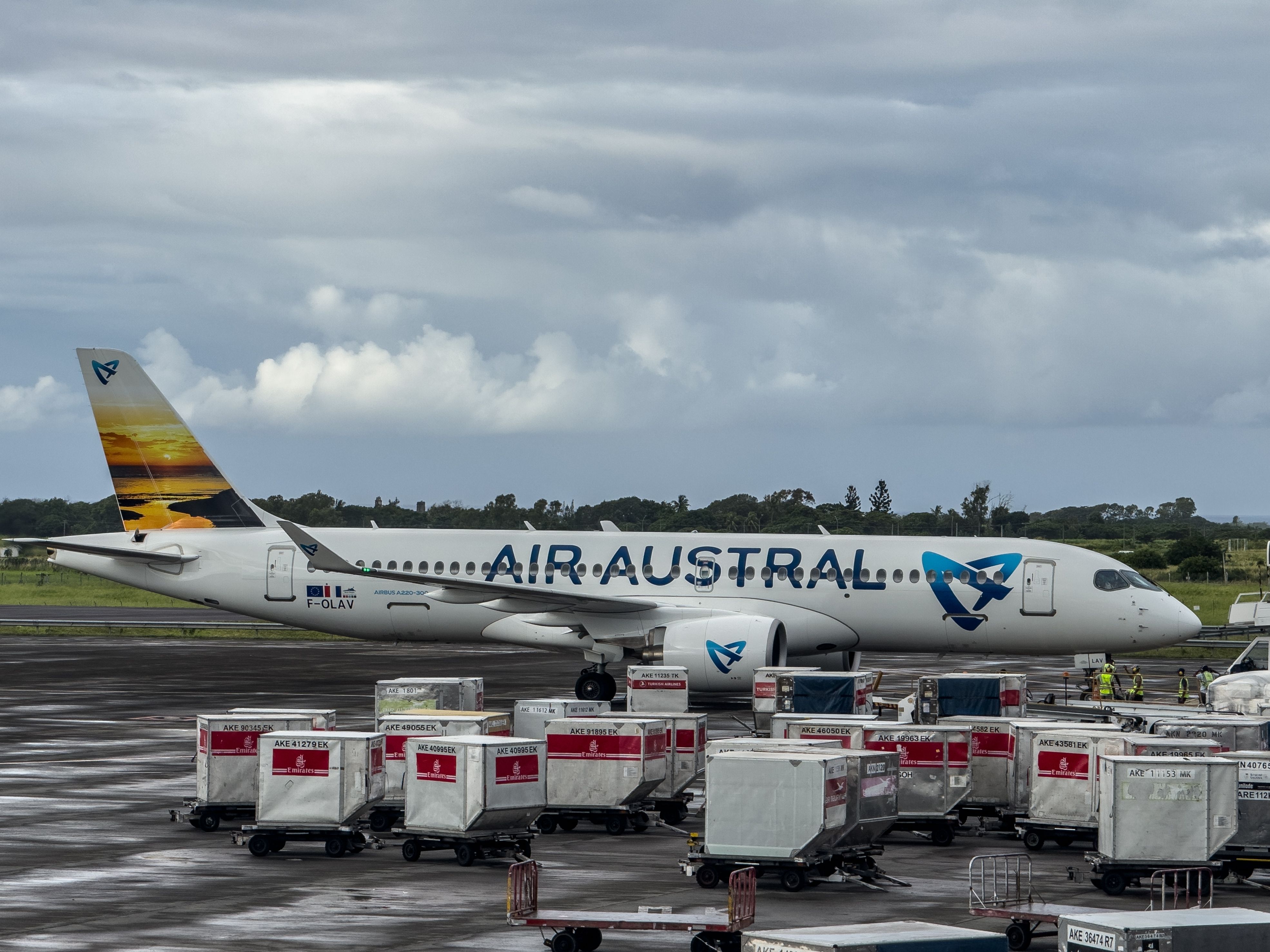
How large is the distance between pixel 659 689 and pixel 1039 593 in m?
13.2

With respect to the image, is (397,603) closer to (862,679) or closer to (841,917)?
(862,679)

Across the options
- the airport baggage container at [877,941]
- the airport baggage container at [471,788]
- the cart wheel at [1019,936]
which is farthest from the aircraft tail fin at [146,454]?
the airport baggage container at [877,941]

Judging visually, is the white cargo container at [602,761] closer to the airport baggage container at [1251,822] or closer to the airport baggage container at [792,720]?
the airport baggage container at [792,720]

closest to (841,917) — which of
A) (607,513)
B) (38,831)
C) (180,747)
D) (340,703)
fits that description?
(38,831)

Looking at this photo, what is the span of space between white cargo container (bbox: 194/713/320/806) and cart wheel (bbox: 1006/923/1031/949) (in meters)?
10.7

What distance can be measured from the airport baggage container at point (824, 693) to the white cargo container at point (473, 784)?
10346 mm

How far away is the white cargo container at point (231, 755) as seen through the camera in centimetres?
2198

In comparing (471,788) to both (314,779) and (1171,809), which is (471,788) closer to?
(314,779)

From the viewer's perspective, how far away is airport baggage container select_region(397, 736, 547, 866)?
19578mm

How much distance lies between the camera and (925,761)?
22.3 meters

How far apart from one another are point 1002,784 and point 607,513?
82.3 m

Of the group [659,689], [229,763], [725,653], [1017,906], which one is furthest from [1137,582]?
[229,763]

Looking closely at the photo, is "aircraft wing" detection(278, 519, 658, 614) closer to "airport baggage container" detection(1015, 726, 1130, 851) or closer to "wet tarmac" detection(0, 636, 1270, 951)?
"wet tarmac" detection(0, 636, 1270, 951)

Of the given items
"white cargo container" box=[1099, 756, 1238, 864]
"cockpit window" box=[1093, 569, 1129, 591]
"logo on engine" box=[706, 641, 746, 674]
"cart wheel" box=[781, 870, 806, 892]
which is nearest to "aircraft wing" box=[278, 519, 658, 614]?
"logo on engine" box=[706, 641, 746, 674]
